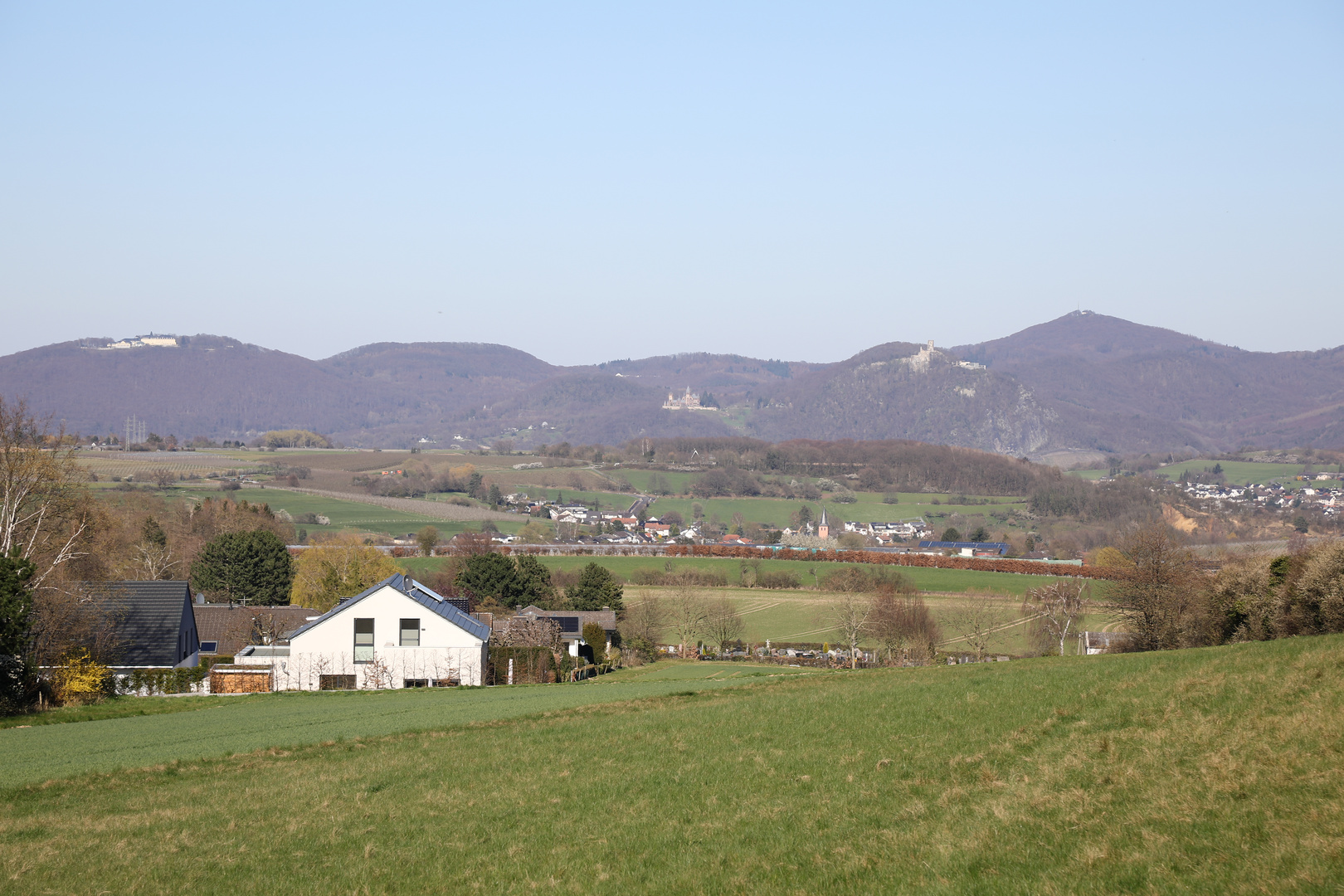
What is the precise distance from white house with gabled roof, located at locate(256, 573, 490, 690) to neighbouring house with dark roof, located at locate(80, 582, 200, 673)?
14.7 ft

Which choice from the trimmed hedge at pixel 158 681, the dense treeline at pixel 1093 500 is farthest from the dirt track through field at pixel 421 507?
the trimmed hedge at pixel 158 681

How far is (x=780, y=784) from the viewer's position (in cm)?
1265

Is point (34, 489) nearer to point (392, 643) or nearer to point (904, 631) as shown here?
point (392, 643)

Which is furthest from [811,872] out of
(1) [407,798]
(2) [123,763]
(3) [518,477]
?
(3) [518,477]

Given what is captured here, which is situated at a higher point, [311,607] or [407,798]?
[407,798]

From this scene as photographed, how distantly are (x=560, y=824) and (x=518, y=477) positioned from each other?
188756mm

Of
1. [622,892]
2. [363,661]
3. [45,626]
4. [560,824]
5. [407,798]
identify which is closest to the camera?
[622,892]

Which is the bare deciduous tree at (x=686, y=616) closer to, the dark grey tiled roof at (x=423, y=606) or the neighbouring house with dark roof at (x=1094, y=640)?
the neighbouring house with dark roof at (x=1094, y=640)

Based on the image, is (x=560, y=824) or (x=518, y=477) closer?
(x=560, y=824)

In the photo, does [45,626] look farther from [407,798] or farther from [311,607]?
[311,607]

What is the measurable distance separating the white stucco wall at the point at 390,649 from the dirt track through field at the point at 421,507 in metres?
102

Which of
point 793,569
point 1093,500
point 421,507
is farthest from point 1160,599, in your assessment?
point 1093,500

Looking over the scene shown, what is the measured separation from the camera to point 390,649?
40.5 meters

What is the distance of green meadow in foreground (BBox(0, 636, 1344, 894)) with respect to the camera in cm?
887
